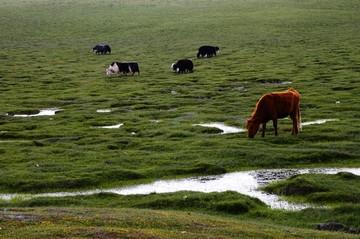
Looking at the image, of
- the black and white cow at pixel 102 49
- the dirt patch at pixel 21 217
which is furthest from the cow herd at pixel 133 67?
the dirt patch at pixel 21 217

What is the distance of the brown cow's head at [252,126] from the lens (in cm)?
2505

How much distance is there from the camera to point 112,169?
69.9ft

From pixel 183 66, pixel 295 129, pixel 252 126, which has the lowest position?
pixel 183 66

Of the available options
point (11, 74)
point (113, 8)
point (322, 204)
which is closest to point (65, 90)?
point (11, 74)

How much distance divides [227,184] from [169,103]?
56.5ft

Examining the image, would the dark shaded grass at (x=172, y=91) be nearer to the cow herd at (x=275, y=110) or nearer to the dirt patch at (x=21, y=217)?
the cow herd at (x=275, y=110)

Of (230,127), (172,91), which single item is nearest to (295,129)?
(230,127)

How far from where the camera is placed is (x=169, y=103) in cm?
3656

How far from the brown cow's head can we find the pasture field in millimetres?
387

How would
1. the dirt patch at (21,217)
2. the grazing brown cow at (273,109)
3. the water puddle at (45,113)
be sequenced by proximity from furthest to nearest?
the water puddle at (45,113), the grazing brown cow at (273,109), the dirt patch at (21,217)

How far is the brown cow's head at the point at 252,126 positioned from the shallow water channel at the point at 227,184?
4205 millimetres

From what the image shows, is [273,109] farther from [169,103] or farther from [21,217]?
[21,217]

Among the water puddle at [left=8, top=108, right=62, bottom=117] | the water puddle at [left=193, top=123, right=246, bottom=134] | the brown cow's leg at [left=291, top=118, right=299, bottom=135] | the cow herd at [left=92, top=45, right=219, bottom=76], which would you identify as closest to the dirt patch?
the brown cow's leg at [left=291, top=118, right=299, bottom=135]

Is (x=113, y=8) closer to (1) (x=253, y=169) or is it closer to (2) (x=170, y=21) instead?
(2) (x=170, y=21)
